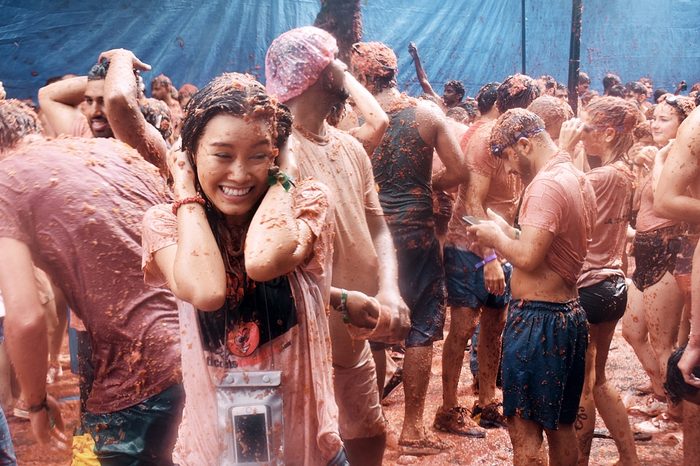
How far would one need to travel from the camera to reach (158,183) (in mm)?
3029

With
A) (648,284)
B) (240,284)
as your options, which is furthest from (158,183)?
(648,284)

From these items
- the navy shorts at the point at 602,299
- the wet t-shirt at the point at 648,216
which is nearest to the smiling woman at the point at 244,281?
the navy shorts at the point at 602,299

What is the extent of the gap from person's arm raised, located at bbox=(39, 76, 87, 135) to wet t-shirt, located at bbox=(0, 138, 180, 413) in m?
1.18

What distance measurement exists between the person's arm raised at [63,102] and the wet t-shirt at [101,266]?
1.18m

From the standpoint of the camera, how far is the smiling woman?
2031 mm

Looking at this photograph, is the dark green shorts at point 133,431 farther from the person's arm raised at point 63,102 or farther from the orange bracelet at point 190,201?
the person's arm raised at point 63,102

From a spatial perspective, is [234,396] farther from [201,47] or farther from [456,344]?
[201,47]

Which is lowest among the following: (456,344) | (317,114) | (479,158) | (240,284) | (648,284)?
(456,344)

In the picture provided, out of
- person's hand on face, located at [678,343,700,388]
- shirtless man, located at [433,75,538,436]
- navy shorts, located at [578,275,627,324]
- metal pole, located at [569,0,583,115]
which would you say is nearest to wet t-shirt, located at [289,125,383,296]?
person's hand on face, located at [678,343,700,388]

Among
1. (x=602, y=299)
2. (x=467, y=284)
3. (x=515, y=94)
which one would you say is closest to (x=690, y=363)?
(x=602, y=299)

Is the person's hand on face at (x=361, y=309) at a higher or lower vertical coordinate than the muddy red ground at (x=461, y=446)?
higher

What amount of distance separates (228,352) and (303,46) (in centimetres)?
153

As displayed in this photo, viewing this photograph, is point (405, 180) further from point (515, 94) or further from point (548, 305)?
point (548, 305)

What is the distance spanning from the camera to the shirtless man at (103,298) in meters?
Answer: 2.71
